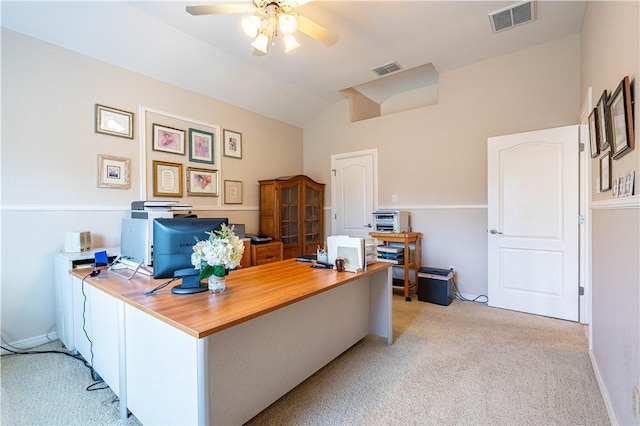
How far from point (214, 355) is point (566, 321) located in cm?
342

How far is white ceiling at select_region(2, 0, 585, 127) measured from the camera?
2.54 metres

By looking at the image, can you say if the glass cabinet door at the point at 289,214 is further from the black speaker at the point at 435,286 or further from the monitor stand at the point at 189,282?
the monitor stand at the point at 189,282

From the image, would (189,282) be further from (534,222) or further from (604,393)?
(534,222)

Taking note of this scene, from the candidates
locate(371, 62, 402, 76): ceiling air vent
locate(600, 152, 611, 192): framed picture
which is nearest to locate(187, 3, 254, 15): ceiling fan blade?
locate(371, 62, 402, 76): ceiling air vent

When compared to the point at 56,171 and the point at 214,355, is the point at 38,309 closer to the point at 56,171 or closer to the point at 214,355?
the point at 56,171

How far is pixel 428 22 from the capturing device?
285cm

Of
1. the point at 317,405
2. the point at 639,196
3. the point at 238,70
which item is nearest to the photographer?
the point at 639,196

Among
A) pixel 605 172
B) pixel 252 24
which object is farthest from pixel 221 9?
pixel 605 172

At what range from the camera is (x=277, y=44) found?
10.5ft

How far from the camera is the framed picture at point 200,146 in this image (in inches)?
142

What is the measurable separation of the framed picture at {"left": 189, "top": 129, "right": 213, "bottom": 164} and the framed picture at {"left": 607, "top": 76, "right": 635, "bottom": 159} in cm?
376

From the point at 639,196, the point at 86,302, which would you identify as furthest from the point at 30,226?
the point at 639,196

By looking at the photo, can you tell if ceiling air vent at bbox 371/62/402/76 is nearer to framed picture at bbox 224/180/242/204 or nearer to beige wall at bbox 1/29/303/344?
framed picture at bbox 224/180/242/204

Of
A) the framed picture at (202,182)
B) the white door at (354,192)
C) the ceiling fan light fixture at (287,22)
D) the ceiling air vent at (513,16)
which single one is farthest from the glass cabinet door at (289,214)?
the ceiling air vent at (513,16)
